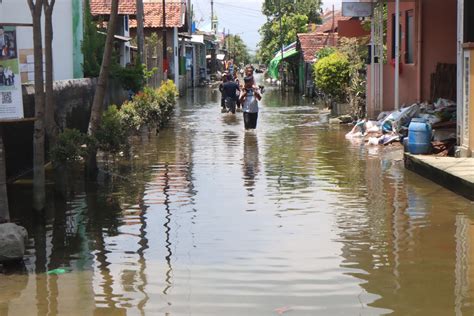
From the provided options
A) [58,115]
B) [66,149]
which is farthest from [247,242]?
[58,115]

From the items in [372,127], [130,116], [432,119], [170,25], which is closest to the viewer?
[432,119]

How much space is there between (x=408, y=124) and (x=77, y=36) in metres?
9.57

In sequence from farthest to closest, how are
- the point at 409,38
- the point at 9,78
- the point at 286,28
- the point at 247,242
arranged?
the point at 286,28, the point at 409,38, the point at 9,78, the point at 247,242

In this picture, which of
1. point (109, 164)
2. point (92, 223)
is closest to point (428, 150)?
point (109, 164)

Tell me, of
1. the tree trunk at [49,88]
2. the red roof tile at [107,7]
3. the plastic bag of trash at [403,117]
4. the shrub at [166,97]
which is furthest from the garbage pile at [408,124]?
the red roof tile at [107,7]

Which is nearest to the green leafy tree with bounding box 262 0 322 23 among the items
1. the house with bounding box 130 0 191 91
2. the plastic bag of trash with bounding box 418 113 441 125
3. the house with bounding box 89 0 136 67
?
the house with bounding box 130 0 191 91

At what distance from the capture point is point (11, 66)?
360 inches

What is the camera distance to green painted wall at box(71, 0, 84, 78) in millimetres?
21328

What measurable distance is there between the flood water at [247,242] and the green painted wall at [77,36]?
729 centimetres

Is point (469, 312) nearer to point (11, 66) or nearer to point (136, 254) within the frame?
point (136, 254)

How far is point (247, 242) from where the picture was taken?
8.44 metres

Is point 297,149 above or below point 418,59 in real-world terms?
below

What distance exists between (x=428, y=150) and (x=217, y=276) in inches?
320

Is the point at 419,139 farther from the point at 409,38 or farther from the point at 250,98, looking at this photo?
the point at 409,38
